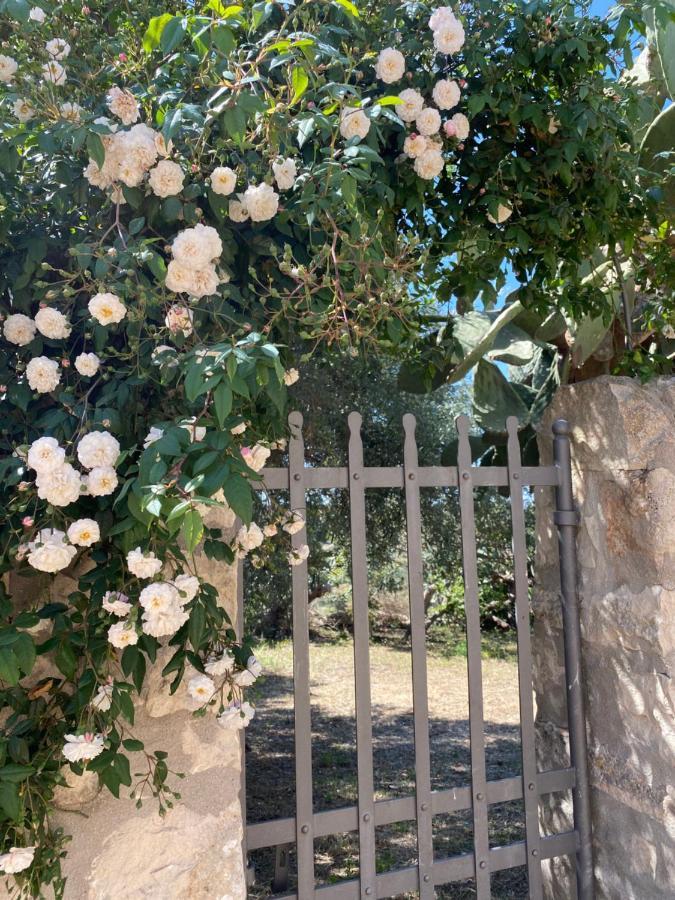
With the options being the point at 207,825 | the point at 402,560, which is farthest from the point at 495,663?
the point at 207,825

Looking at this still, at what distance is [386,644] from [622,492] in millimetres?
7269

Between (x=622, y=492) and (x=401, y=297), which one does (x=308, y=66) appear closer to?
(x=401, y=297)

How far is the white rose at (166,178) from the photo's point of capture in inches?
60.1

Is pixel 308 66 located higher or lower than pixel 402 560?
higher

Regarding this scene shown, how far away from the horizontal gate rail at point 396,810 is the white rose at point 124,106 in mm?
1647

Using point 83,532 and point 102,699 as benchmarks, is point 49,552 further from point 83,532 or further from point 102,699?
point 102,699

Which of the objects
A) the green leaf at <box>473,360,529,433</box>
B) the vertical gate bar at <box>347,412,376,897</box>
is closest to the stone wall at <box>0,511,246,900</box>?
the vertical gate bar at <box>347,412,376,897</box>

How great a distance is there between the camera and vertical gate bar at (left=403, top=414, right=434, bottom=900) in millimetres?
2148

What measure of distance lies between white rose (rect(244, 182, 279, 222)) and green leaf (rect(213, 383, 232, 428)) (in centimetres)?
50

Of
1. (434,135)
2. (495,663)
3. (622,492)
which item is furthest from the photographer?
(495,663)

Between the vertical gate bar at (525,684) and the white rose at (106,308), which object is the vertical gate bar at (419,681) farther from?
the white rose at (106,308)

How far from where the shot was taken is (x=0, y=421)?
164cm

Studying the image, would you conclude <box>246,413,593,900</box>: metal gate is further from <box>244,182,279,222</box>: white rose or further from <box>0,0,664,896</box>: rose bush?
<box>244,182,279,222</box>: white rose

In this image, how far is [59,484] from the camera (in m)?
1.35
